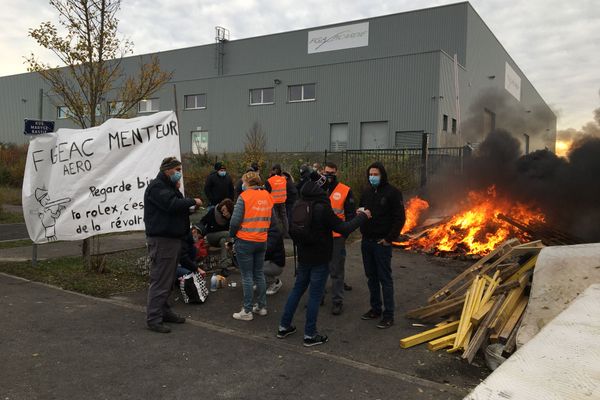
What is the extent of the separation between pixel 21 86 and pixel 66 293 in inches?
1749

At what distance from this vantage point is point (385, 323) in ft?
17.0

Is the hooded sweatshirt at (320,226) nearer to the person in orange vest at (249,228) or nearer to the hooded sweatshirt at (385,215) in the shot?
the hooded sweatshirt at (385,215)

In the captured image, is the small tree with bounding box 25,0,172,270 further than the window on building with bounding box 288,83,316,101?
No

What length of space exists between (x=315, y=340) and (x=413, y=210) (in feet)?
25.8

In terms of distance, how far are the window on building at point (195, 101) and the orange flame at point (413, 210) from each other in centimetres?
2262

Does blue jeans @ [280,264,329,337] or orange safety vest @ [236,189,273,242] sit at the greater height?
orange safety vest @ [236,189,273,242]

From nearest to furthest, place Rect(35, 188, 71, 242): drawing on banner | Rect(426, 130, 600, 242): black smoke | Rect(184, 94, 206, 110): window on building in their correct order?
Rect(35, 188, 71, 242): drawing on banner → Rect(426, 130, 600, 242): black smoke → Rect(184, 94, 206, 110): window on building

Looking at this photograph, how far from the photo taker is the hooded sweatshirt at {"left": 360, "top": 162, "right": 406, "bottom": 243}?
17.2 feet

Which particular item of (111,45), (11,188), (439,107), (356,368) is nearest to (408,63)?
(439,107)

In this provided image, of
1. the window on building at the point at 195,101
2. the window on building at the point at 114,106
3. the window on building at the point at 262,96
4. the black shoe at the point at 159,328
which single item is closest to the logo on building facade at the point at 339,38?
the window on building at the point at 262,96

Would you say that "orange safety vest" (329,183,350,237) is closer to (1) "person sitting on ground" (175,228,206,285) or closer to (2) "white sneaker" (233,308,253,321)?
(2) "white sneaker" (233,308,253,321)

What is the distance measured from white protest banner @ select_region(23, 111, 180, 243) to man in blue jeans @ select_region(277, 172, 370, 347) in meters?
3.04

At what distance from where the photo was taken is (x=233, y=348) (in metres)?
4.43

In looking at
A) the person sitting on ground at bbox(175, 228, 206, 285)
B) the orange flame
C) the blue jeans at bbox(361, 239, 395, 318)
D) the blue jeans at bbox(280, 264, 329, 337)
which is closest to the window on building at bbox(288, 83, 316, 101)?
the orange flame
